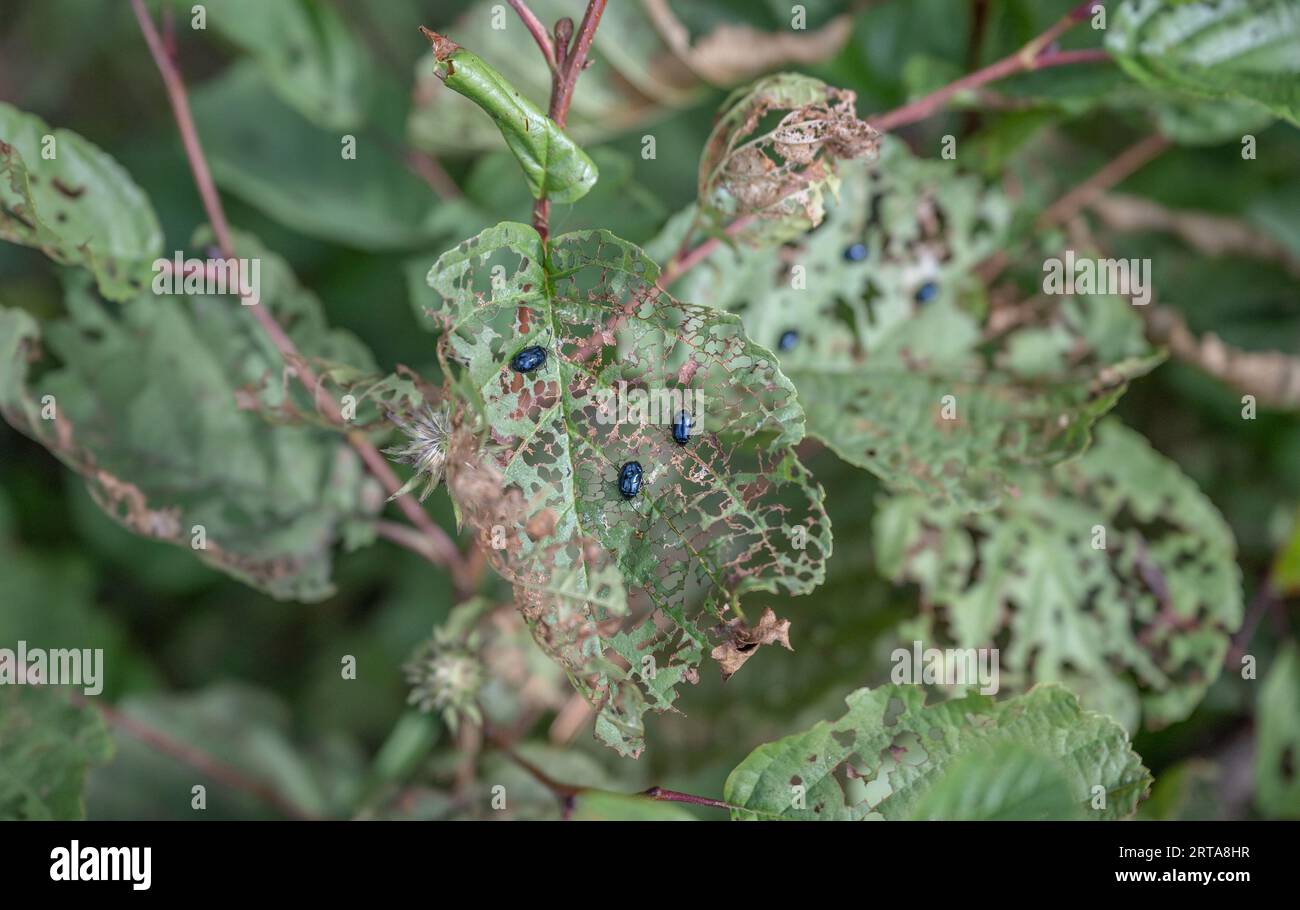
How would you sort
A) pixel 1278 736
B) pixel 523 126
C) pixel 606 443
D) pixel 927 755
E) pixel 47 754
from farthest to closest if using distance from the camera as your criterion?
pixel 1278 736 < pixel 47 754 < pixel 927 755 < pixel 606 443 < pixel 523 126

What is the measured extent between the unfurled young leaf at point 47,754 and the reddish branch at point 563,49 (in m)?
0.83

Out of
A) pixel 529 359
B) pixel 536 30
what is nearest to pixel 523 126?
pixel 536 30

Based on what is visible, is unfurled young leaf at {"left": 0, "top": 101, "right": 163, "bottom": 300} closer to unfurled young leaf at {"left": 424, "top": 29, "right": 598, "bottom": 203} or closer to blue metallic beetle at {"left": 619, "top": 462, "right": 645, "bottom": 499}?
unfurled young leaf at {"left": 424, "top": 29, "right": 598, "bottom": 203}

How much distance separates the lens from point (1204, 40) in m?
1.09

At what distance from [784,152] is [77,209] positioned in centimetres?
76

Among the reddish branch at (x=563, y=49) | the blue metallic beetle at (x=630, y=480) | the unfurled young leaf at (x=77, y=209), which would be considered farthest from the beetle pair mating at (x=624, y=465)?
the unfurled young leaf at (x=77, y=209)

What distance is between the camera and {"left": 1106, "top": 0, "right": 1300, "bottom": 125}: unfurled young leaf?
3.51ft

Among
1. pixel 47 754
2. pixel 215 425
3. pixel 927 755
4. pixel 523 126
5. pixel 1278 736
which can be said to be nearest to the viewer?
pixel 523 126

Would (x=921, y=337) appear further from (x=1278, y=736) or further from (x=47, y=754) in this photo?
(x=47, y=754)

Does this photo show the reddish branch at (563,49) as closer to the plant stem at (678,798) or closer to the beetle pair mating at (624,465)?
the beetle pair mating at (624,465)

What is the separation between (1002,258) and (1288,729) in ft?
2.65

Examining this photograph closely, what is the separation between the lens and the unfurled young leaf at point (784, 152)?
3.07 feet

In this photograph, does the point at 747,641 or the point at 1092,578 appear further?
the point at 1092,578
